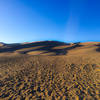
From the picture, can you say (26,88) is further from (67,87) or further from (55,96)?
(67,87)

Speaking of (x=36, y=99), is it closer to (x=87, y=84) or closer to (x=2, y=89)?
(x=2, y=89)

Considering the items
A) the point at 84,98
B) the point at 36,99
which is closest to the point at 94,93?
the point at 84,98

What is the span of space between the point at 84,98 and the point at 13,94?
5.31 metres

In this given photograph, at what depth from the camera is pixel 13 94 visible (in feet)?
16.6

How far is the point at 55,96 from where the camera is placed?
4.83m

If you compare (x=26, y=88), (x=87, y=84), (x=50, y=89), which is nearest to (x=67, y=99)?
(x=50, y=89)

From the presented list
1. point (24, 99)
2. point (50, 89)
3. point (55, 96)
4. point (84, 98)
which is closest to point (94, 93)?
point (84, 98)

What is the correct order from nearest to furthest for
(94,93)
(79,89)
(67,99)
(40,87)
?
(67,99) → (94,93) → (79,89) → (40,87)

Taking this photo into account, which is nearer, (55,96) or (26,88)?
(55,96)

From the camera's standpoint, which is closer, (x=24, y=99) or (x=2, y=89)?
(x=24, y=99)

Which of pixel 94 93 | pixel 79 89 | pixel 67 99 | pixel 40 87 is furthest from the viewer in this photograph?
pixel 40 87

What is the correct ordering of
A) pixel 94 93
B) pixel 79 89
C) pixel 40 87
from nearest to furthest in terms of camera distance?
pixel 94 93 → pixel 79 89 → pixel 40 87

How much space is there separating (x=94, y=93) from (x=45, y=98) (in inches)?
146

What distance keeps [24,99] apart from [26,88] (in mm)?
1197
